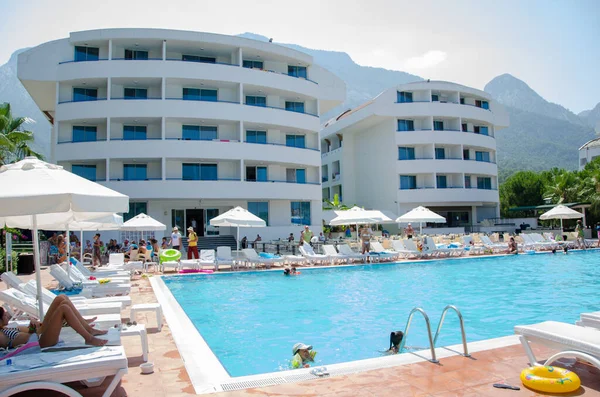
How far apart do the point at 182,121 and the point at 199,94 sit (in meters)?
2.51

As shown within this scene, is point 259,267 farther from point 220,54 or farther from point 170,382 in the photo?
point 220,54

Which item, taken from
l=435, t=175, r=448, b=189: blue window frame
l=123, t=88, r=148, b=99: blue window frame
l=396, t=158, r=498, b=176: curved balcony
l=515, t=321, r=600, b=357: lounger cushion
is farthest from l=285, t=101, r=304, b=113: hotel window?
l=515, t=321, r=600, b=357: lounger cushion

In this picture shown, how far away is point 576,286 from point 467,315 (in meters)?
5.78

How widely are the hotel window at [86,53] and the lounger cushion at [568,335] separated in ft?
110

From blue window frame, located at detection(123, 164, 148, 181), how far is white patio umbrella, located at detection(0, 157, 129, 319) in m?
27.2

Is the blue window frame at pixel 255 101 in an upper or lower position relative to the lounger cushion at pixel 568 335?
upper

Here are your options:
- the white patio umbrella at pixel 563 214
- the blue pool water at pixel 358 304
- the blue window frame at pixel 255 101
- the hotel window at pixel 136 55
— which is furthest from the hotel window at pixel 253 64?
the white patio umbrella at pixel 563 214

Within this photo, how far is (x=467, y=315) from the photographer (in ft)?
32.7

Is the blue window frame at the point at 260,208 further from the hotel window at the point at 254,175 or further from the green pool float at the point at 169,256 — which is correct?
the green pool float at the point at 169,256

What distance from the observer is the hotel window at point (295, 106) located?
117 feet

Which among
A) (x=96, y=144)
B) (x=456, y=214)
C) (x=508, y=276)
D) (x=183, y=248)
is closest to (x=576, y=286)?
(x=508, y=276)

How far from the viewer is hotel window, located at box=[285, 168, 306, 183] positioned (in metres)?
35.0

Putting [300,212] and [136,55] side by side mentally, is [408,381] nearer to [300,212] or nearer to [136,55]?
[300,212]

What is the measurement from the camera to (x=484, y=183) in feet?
149
